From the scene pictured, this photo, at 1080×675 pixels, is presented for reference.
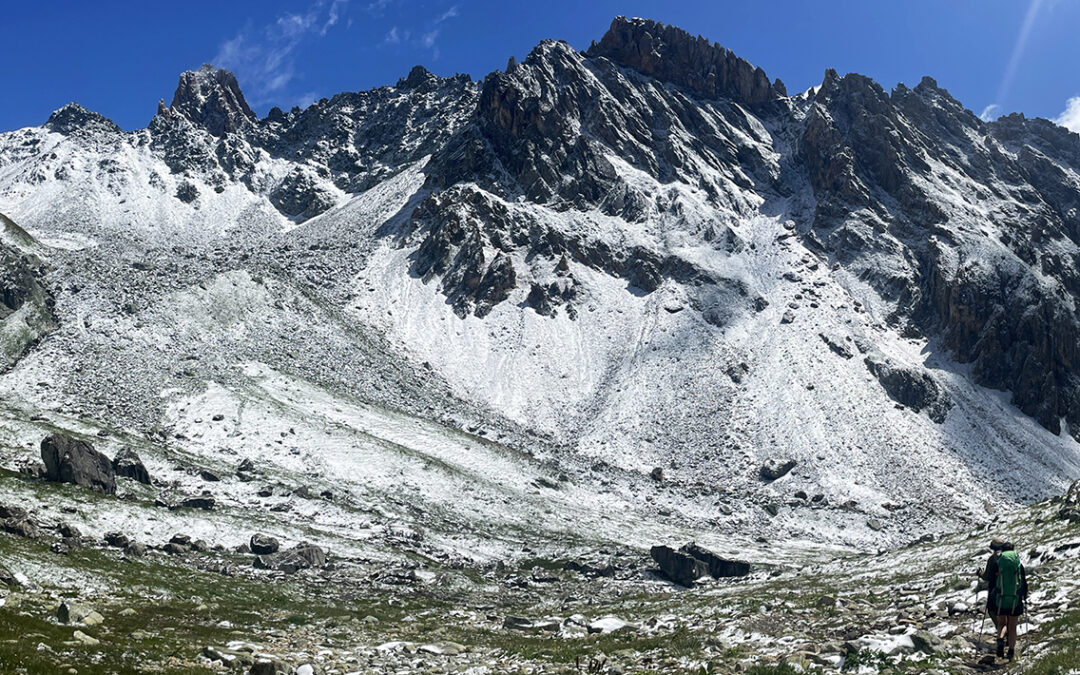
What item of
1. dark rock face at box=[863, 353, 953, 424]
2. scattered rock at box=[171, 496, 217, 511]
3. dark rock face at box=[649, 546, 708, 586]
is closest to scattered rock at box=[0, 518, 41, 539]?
scattered rock at box=[171, 496, 217, 511]

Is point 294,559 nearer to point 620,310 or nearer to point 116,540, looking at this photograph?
point 116,540

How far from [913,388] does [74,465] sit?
380ft

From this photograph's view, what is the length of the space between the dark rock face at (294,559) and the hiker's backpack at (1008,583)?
44197 millimetres

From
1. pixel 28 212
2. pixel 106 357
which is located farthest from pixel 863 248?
pixel 28 212

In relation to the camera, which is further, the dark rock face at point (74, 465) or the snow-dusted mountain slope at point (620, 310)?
the snow-dusted mountain slope at point (620, 310)

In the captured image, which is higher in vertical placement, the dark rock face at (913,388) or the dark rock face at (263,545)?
the dark rock face at (913,388)

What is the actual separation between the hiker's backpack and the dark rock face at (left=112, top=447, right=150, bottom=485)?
65.7 meters

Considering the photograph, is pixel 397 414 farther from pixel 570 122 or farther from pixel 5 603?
pixel 570 122

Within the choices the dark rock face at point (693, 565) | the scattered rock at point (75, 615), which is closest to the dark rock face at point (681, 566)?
the dark rock face at point (693, 565)

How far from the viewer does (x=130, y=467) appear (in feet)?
209

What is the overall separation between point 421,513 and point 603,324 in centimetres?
7028

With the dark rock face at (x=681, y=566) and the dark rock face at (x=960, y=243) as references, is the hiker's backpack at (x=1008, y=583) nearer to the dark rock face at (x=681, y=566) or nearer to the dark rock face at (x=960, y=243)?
the dark rock face at (x=681, y=566)

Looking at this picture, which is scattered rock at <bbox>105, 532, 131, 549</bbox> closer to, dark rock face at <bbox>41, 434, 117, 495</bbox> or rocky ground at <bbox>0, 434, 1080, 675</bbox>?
rocky ground at <bbox>0, 434, 1080, 675</bbox>

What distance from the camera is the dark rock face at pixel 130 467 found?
63.3 m
